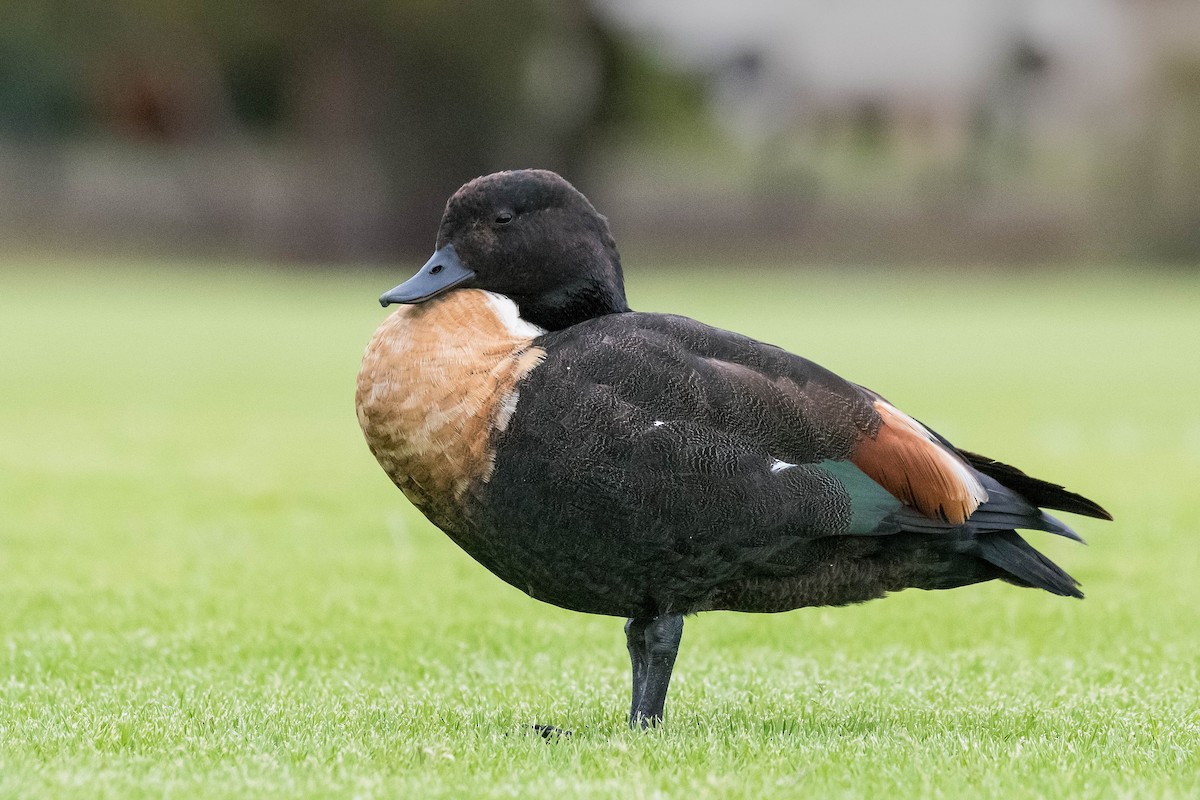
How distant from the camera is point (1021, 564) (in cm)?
426

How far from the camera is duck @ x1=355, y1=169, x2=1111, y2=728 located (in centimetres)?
389

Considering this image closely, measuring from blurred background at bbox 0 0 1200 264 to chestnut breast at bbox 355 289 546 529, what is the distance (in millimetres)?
30759

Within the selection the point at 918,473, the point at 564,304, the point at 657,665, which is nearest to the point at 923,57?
the point at 564,304

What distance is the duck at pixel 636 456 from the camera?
12.8ft

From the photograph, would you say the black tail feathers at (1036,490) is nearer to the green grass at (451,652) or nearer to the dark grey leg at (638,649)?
the green grass at (451,652)

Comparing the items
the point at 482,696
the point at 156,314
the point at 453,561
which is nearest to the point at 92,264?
the point at 156,314

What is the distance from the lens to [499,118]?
39.0m

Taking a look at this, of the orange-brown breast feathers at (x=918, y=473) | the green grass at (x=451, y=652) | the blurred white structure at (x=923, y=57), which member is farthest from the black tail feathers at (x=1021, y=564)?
the blurred white structure at (x=923, y=57)

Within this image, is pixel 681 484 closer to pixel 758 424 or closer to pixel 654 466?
pixel 654 466

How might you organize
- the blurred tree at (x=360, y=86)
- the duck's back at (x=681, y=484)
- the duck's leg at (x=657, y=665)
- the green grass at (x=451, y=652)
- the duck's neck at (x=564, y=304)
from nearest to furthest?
the green grass at (x=451, y=652)
the duck's back at (x=681, y=484)
the duck's leg at (x=657, y=665)
the duck's neck at (x=564, y=304)
the blurred tree at (x=360, y=86)

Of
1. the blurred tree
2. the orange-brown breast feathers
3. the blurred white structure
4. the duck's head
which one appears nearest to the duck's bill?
the duck's head

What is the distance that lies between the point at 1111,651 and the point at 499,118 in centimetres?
3475

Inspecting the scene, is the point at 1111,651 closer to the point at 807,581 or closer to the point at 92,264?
the point at 807,581

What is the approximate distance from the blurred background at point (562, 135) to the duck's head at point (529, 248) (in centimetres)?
3043
